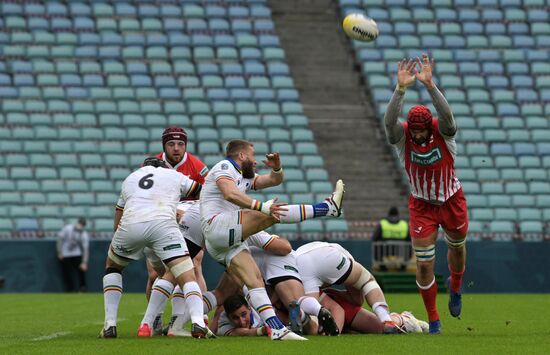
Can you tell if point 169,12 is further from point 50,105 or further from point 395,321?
point 395,321

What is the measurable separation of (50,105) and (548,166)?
12.1 metres

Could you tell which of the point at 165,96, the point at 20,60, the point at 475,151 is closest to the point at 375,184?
the point at 475,151

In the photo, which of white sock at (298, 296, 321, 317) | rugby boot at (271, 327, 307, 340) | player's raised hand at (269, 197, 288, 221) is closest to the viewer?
rugby boot at (271, 327, 307, 340)

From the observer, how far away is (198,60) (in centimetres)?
2912

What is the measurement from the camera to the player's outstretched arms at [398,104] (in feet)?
35.8

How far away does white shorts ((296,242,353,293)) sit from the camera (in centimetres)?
1096

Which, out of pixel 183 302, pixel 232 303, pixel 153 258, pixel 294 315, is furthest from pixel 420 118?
pixel 153 258

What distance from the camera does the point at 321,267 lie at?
10984 millimetres

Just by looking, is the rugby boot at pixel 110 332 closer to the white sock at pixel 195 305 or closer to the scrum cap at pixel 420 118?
the white sock at pixel 195 305

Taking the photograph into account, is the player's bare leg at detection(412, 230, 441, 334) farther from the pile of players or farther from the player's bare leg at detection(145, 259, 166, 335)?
the player's bare leg at detection(145, 259, 166, 335)

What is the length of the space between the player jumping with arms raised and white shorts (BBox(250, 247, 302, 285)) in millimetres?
1347

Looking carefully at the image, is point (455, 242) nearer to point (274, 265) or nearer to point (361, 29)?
point (274, 265)

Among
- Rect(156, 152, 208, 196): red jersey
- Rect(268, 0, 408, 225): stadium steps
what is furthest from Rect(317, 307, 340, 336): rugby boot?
Rect(268, 0, 408, 225): stadium steps

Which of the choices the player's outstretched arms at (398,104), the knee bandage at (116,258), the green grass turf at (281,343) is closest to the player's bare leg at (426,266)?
the green grass turf at (281,343)
